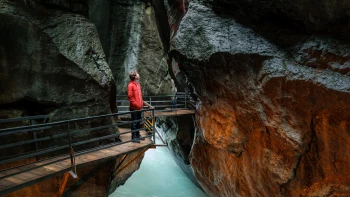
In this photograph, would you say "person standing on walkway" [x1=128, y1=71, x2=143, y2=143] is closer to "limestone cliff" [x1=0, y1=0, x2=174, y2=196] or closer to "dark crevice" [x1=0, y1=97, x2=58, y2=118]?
"limestone cliff" [x1=0, y1=0, x2=174, y2=196]

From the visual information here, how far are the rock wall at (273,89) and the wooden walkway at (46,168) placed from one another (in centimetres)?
279

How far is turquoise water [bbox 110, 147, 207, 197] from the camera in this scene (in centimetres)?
1165

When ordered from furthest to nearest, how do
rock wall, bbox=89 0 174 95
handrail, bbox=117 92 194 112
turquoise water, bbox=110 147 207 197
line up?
turquoise water, bbox=110 147 207 197, rock wall, bbox=89 0 174 95, handrail, bbox=117 92 194 112

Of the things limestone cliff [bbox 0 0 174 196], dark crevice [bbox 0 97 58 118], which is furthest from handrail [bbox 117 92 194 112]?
dark crevice [bbox 0 97 58 118]

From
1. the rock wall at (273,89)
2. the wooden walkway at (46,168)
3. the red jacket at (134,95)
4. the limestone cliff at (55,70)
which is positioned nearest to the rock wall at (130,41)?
the limestone cliff at (55,70)

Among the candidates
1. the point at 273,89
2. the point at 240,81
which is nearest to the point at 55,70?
the point at 240,81

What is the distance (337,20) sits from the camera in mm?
4922

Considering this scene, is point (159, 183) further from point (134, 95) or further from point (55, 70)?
point (55, 70)

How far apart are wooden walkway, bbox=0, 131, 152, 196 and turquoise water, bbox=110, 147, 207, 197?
23.1 feet

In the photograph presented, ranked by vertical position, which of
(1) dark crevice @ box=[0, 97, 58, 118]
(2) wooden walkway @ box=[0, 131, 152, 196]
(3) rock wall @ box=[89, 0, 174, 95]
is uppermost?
(3) rock wall @ box=[89, 0, 174, 95]

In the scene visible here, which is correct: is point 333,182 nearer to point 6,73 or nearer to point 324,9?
point 324,9

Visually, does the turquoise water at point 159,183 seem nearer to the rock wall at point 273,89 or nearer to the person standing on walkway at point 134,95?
the rock wall at point 273,89

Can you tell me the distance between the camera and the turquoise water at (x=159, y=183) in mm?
11648

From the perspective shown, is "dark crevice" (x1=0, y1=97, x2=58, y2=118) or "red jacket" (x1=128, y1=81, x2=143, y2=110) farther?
"red jacket" (x1=128, y1=81, x2=143, y2=110)
